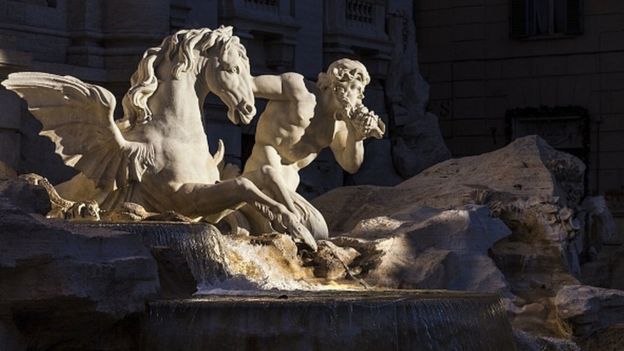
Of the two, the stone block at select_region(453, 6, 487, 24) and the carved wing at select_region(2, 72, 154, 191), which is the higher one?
the stone block at select_region(453, 6, 487, 24)

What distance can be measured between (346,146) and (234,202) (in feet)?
5.28

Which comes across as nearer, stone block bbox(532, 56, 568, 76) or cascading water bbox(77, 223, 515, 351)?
cascading water bbox(77, 223, 515, 351)

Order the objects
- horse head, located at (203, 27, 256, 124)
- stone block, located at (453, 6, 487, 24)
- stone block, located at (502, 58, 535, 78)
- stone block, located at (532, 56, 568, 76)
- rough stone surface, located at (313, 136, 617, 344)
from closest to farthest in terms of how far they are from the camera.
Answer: horse head, located at (203, 27, 256, 124), rough stone surface, located at (313, 136, 617, 344), stone block, located at (532, 56, 568, 76), stone block, located at (502, 58, 535, 78), stone block, located at (453, 6, 487, 24)

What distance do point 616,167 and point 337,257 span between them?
12.4 m

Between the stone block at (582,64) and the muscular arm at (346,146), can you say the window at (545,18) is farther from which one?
the muscular arm at (346,146)

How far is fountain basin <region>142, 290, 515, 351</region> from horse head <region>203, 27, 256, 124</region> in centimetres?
332

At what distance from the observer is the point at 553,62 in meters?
26.5

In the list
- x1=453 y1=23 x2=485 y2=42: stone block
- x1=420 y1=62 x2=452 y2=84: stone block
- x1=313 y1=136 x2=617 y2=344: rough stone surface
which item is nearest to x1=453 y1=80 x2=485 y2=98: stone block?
x1=420 y1=62 x2=452 y2=84: stone block

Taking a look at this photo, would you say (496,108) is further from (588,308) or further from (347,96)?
(588,308)

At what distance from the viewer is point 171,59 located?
14.5 m

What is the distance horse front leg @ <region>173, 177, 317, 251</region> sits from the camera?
1421cm

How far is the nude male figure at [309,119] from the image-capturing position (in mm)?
15156

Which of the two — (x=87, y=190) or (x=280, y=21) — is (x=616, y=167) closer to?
(x=280, y=21)

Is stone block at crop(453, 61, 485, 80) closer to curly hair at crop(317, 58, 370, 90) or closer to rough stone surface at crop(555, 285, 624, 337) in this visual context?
curly hair at crop(317, 58, 370, 90)
